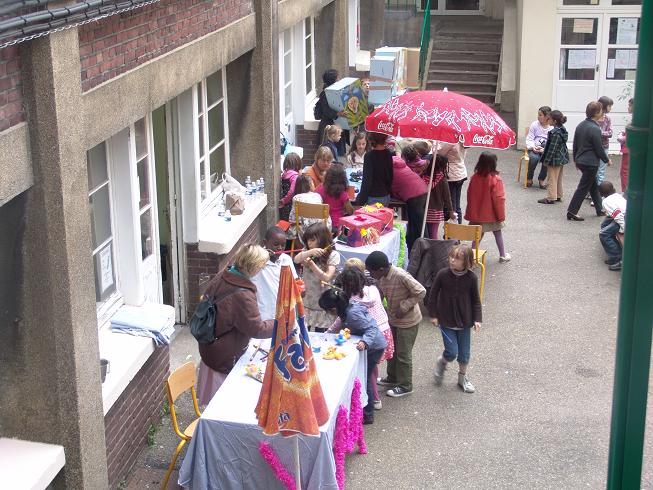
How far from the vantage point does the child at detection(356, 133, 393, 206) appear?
11.3m

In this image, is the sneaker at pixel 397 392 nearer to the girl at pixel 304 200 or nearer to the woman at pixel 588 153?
the girl at pixel 304 200

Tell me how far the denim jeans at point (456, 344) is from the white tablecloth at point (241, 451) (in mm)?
1986

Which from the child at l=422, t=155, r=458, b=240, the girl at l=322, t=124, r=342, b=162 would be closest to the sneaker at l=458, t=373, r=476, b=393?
the child at l=422, t=155, r=458, b=240

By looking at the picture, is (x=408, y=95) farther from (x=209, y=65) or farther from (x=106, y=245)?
(x=106, y=245)

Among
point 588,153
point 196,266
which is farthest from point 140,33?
point 588,153

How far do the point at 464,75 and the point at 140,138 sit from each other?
14.0 meters

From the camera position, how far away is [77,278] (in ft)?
19.6

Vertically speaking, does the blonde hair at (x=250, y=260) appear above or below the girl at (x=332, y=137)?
above

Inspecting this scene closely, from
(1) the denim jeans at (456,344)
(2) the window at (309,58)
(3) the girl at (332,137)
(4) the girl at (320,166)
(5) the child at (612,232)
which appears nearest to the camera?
(1) the denim jeans at (456,344)

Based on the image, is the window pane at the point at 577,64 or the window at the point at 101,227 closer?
the window at the point at 101,227

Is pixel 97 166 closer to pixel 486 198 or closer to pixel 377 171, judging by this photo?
pixel 377 171

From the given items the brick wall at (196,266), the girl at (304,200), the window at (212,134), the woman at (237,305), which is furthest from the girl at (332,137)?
the woman at (237,305)

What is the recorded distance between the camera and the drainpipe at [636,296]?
8.87ft

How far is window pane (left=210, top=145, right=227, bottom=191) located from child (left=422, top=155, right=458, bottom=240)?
2.44m
